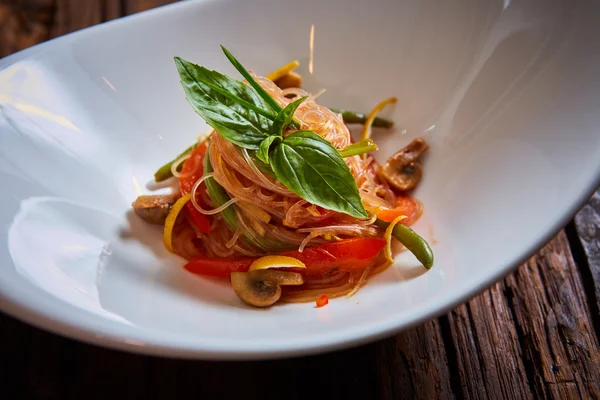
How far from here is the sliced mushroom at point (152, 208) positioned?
105 inches

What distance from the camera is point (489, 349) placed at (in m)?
2.59

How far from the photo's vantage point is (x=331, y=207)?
227cm

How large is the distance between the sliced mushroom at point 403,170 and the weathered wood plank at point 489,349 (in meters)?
0.68

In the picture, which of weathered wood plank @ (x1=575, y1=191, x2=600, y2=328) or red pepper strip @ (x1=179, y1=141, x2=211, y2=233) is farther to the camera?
weathered wood plank @ (x1=575, y1=191, x2=600, y2=328)

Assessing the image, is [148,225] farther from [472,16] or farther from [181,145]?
[472,16]

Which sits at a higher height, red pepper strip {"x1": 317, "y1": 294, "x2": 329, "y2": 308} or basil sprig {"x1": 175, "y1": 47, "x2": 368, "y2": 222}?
basil sprig {"x1": 175, "y1": 47, "x2": 368, "y2": 222}

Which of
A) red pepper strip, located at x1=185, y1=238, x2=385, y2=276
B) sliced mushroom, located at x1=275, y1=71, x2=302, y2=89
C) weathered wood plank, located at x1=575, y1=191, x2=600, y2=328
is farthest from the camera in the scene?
sliced mushroom, located at x1=275, y1=71, x2=302, y2=89

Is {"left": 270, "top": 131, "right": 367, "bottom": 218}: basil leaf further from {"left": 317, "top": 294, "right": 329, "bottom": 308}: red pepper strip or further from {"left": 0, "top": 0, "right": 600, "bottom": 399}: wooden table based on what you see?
{"left": 0, "top": 0, "right": 600, "bottom": 399}: wooden table

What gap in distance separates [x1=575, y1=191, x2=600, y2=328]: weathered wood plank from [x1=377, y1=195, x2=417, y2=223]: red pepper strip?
99cm

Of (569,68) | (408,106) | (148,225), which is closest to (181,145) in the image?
(148,225)

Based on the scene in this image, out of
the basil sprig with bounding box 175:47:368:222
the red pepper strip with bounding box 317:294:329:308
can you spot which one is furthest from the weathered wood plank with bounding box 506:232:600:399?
the basil sprig with bounding box 175:47:368:222

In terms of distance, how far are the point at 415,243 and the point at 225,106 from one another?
1015 mm

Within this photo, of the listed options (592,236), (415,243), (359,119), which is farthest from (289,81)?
Result: (592,236)

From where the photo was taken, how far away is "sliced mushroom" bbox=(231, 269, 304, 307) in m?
2.38
